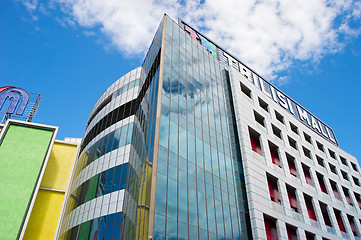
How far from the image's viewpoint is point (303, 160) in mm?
37188

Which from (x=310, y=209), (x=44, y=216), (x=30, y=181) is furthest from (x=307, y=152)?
(x=30, y=181)

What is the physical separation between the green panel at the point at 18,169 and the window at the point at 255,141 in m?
22.9

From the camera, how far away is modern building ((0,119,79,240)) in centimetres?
2558

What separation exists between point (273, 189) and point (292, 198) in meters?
3.34

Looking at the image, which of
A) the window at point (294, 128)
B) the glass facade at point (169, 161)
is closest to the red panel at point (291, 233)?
the glass facade at point (169, 161)

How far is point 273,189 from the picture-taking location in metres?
30.8

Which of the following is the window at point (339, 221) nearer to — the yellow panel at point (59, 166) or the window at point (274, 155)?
the window at point (274, 155)

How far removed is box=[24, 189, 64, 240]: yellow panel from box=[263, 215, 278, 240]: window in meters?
21.5

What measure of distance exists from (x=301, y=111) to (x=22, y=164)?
137ft

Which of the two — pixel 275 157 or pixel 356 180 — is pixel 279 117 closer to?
pixel 275 157

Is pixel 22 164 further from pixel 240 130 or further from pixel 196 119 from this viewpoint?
pixel 240 130

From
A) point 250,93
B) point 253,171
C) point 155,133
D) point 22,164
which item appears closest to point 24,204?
point 22,164

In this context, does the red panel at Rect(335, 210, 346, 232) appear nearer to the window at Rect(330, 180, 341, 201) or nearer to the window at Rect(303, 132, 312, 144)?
the window at Rect(330, 180, 341, 201)

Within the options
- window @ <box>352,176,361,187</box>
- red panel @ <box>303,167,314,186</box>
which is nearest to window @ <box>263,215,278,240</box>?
red panel @ <box>303,167,314,186</box>
